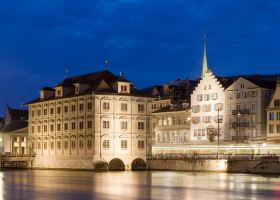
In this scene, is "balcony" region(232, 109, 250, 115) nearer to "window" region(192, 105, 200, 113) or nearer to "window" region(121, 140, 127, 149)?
"window" region(192, 105, 200, 113)

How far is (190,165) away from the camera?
9038cm

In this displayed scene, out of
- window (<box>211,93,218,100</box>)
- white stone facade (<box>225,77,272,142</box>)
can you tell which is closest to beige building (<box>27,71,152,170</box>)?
window (<box>211,93,218,100</box>)

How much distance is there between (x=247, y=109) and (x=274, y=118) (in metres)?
6.35

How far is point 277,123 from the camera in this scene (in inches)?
3575

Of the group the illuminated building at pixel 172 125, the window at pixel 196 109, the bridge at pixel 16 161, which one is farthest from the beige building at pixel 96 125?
the illuminated building at pixel 172 125

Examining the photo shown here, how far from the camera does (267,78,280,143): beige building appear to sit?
90625 mm

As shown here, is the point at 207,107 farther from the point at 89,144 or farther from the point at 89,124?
the point at 89,144

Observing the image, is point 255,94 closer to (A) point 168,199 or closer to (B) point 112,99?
(B) point 112,99

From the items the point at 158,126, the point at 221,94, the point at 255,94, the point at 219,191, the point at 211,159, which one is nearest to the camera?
the point at 219,191

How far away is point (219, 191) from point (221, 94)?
62.0m

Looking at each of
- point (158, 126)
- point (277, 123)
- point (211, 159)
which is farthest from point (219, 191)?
point (158, 126)

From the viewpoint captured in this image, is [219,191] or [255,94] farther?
[255,94]

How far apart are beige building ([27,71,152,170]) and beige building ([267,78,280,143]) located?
783 inches

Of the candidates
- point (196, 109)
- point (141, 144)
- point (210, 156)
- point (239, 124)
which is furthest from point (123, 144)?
point (239, 124)
